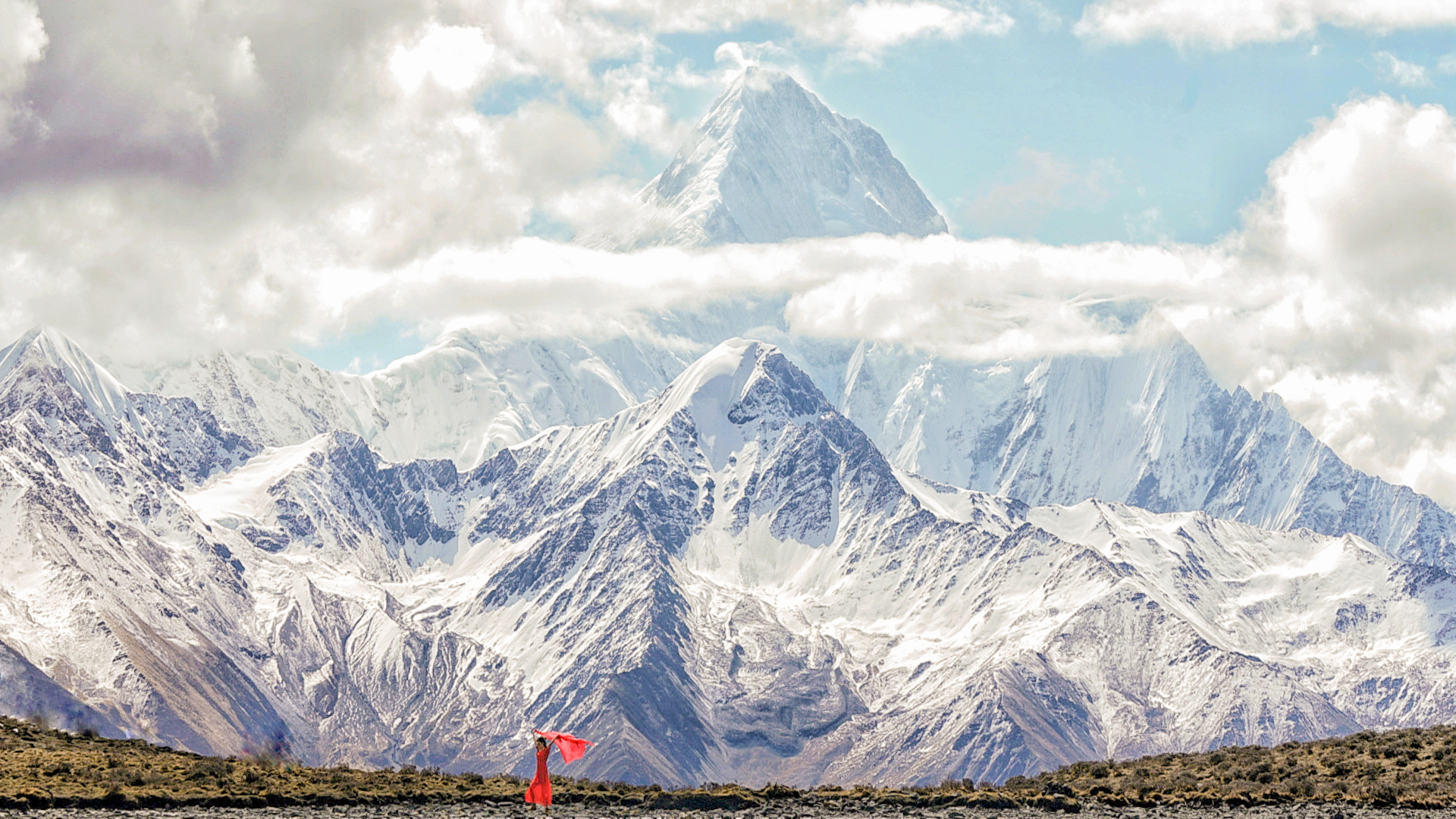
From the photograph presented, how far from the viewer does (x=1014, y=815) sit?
189ft

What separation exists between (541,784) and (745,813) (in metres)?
7.04

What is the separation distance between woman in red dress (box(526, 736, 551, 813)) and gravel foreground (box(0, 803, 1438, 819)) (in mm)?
472

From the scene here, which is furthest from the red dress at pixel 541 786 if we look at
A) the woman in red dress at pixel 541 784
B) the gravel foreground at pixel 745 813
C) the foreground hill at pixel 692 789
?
the foreground hill at pixel 692 789

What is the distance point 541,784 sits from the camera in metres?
56.1

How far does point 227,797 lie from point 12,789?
22.4ft

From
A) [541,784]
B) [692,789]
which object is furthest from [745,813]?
[541,784]

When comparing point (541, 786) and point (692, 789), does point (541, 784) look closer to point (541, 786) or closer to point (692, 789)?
point (541, 786)

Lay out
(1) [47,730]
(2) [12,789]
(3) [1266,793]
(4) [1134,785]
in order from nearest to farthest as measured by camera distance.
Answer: (2) [12,789], (3) [1266,793], (4) [1134,785], (1) [47,730]

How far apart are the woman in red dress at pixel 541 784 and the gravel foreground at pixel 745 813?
0.47 m

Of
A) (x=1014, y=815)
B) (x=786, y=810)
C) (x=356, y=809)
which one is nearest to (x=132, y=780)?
(x=356, y=809)

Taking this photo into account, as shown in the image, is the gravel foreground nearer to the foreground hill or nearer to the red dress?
the red dress

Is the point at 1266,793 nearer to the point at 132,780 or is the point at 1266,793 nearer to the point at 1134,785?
the point at 1134,785

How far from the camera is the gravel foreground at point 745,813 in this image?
54469mm

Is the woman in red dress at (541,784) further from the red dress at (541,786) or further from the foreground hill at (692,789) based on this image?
the foreground hill at (692,789)
